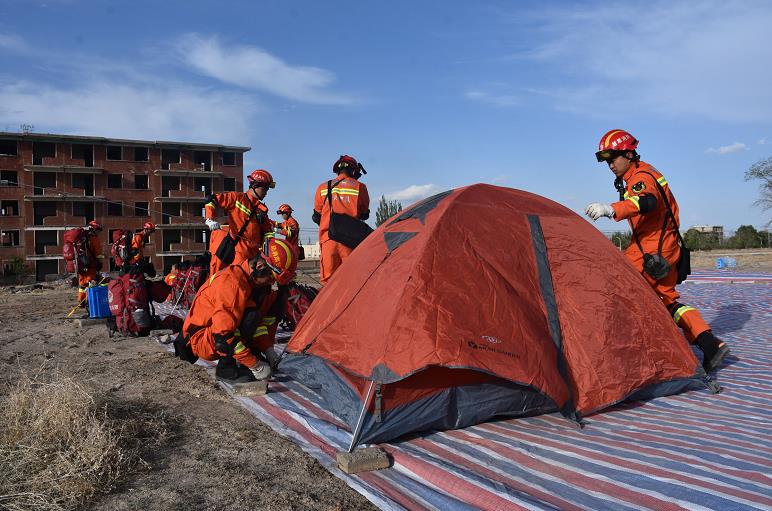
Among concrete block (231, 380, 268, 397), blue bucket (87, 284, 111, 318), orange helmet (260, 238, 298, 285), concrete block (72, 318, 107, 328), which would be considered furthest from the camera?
concrete block (72, 318, 107, 328)

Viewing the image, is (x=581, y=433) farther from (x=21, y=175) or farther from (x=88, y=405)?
(x=21, y=175)

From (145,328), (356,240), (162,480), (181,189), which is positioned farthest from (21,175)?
(162,480)

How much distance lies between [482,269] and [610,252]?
4.03ft

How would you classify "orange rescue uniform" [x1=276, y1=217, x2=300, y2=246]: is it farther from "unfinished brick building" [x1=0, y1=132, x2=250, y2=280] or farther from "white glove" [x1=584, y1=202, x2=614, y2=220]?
"unfinished brick building" [x1=0, y1=132, x2=250, y2=280]

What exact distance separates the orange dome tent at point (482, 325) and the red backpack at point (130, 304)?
4144mm

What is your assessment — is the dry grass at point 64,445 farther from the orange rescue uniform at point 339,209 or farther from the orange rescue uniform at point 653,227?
the orange rescue uniform at point 653,227

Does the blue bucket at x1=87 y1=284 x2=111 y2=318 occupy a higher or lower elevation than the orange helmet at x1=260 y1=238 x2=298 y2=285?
lower

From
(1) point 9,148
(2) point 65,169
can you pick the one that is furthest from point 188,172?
(1) point 9,148

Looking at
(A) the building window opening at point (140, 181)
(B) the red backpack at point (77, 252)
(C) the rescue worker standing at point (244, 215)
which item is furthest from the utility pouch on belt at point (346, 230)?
(A) the building window opening at point (140, 181)

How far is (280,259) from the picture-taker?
4.81 metres

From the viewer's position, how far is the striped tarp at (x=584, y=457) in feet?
7.63

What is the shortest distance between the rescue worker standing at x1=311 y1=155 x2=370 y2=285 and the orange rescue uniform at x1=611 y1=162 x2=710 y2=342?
9.65ft

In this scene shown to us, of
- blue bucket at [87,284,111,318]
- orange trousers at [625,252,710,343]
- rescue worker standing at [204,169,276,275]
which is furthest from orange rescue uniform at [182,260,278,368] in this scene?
blue bucket at [87,284,111,318]

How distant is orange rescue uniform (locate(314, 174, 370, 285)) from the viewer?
6.33 metres
